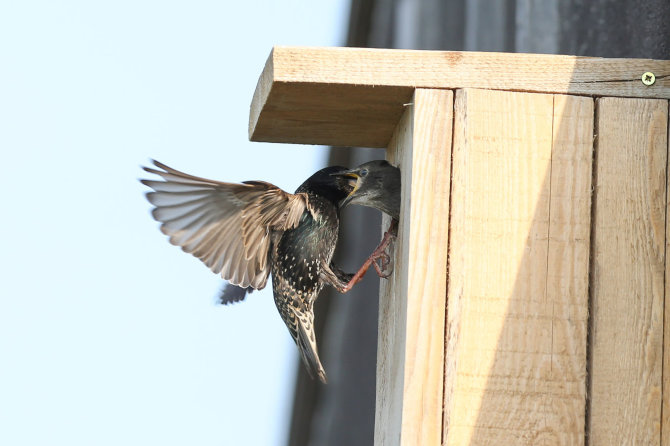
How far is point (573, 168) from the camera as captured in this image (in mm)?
2197

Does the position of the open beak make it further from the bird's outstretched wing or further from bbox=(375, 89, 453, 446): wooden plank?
bbox=(375, 89, 453, 446): wooden plank

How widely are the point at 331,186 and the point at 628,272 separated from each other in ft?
2.95

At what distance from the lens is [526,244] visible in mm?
2174

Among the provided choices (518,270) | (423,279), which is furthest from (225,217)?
(518,270)

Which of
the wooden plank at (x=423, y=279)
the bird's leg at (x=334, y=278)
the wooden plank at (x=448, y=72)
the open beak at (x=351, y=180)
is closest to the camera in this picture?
the wooden plank at (x=423, y=279)

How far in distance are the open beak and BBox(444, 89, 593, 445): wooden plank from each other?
0.53 meters

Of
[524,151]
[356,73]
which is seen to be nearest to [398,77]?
[356,73]

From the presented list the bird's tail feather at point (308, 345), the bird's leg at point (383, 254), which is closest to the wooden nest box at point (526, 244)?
the bird's leg at point (383, 254)

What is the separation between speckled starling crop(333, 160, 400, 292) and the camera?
8.50 ft

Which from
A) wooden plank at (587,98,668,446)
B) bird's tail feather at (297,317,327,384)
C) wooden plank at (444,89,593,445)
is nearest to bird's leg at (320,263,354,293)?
bird's tail feather at (297,317,327,384)

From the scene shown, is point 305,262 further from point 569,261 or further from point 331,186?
point 569,261

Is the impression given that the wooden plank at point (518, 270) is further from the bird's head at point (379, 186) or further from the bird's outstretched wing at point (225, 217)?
the bird's outstretched wing at point (225, 217)

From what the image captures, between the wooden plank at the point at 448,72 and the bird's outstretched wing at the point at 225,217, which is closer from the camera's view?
the wooden plank at the point at 448,72

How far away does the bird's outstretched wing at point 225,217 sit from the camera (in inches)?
99.6
